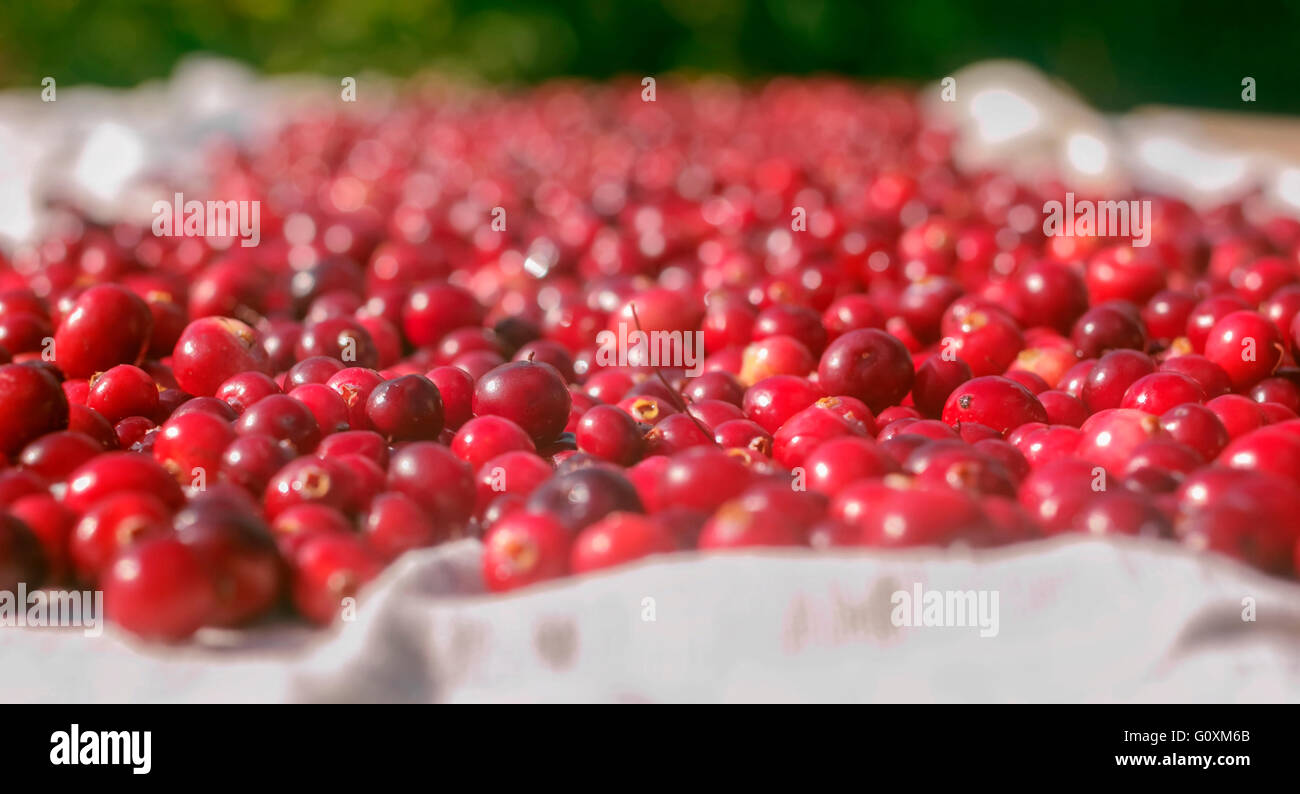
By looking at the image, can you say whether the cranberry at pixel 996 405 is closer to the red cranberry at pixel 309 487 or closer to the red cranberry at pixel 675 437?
the red cranberry at pixel 675 437

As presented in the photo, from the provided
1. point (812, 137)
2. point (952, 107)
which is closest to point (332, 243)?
point (812, 137)

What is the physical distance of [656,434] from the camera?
304cm

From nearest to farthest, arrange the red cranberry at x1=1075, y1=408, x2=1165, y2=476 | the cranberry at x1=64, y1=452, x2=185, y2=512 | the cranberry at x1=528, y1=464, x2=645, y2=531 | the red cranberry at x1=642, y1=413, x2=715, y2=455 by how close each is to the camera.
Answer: the cranberry at x1=528, y1=464, x2=645, y2=531 < the cranberry at x1=64, y1=452, x2=185, y2=512 < the red cranberry at x1=1075, y1=408, x2=1165, y2=476 < the red cranberry at x1=642, y1=413, x2=715, y2=455

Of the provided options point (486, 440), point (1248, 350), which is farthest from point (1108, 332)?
point (486, 440)

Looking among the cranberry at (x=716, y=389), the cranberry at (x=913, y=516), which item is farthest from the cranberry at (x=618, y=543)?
the cranberry at (x=716, y=389)

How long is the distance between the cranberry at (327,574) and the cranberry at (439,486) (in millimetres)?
286

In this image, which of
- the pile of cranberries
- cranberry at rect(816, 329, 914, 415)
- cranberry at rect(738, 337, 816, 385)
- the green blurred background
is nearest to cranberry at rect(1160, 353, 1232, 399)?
the pile of cranberries

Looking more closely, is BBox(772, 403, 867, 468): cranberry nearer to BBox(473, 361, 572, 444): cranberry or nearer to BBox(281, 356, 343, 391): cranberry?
BBox(473, 361, 572, 444): cranberry

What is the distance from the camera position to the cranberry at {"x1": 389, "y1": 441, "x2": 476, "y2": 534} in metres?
2.61

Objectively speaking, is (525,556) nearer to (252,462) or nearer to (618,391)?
(252,462)

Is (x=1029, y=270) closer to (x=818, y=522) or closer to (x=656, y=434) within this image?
(x=656, y=434)

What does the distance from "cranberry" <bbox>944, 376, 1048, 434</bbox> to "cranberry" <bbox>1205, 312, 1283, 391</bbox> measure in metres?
0.63

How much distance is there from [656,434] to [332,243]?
2.89 m

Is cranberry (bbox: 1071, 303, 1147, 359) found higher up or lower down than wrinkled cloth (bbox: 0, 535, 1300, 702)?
higher up
